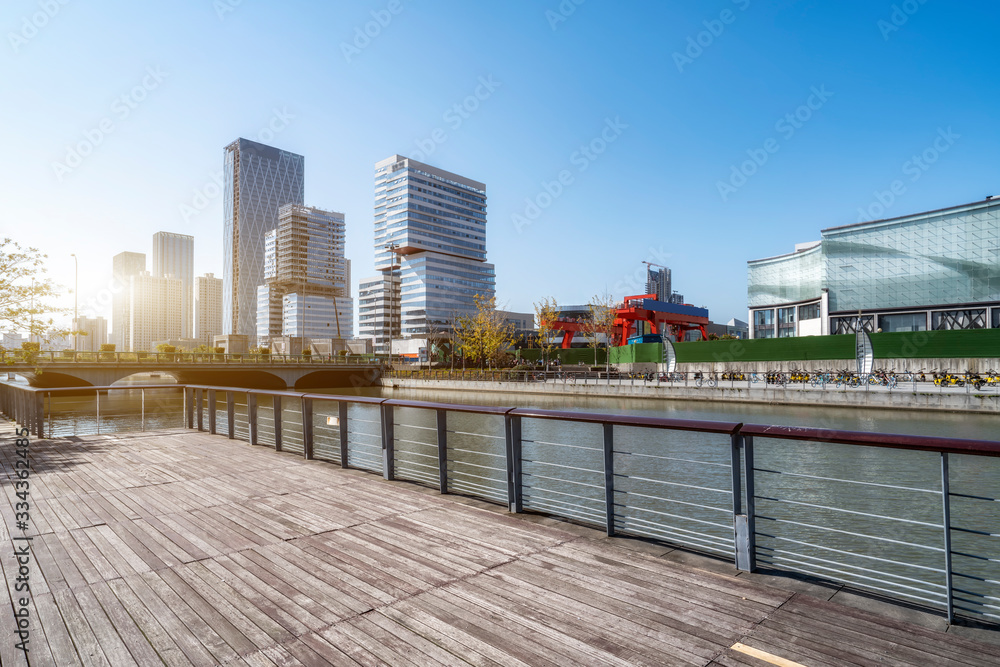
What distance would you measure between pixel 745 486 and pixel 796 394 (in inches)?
1141

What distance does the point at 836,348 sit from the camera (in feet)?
125

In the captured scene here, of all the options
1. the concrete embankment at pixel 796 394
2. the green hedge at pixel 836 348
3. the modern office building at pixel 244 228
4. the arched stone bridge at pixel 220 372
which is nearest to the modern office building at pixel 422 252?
the arched stone bridge at pixel 220 372

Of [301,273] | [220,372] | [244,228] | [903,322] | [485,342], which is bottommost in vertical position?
[220,372]

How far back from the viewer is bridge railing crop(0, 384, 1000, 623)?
11.9ft

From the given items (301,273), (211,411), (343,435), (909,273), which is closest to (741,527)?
(343,435)

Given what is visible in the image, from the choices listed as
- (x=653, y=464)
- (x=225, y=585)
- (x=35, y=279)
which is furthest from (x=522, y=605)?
(x=35, y=279)

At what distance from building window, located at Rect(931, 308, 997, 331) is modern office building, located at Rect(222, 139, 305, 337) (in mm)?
186927

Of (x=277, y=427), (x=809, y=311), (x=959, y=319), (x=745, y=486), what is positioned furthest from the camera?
(x=809, y=311)

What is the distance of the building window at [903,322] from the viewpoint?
57.5 m

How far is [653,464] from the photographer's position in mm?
14688

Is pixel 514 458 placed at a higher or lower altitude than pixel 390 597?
higher

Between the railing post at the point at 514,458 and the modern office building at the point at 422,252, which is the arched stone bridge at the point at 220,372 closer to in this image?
the railing post at the point at 514,458

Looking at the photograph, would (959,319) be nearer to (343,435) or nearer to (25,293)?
(343,435)

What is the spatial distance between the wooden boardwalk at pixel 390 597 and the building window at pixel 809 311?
75.4 m
